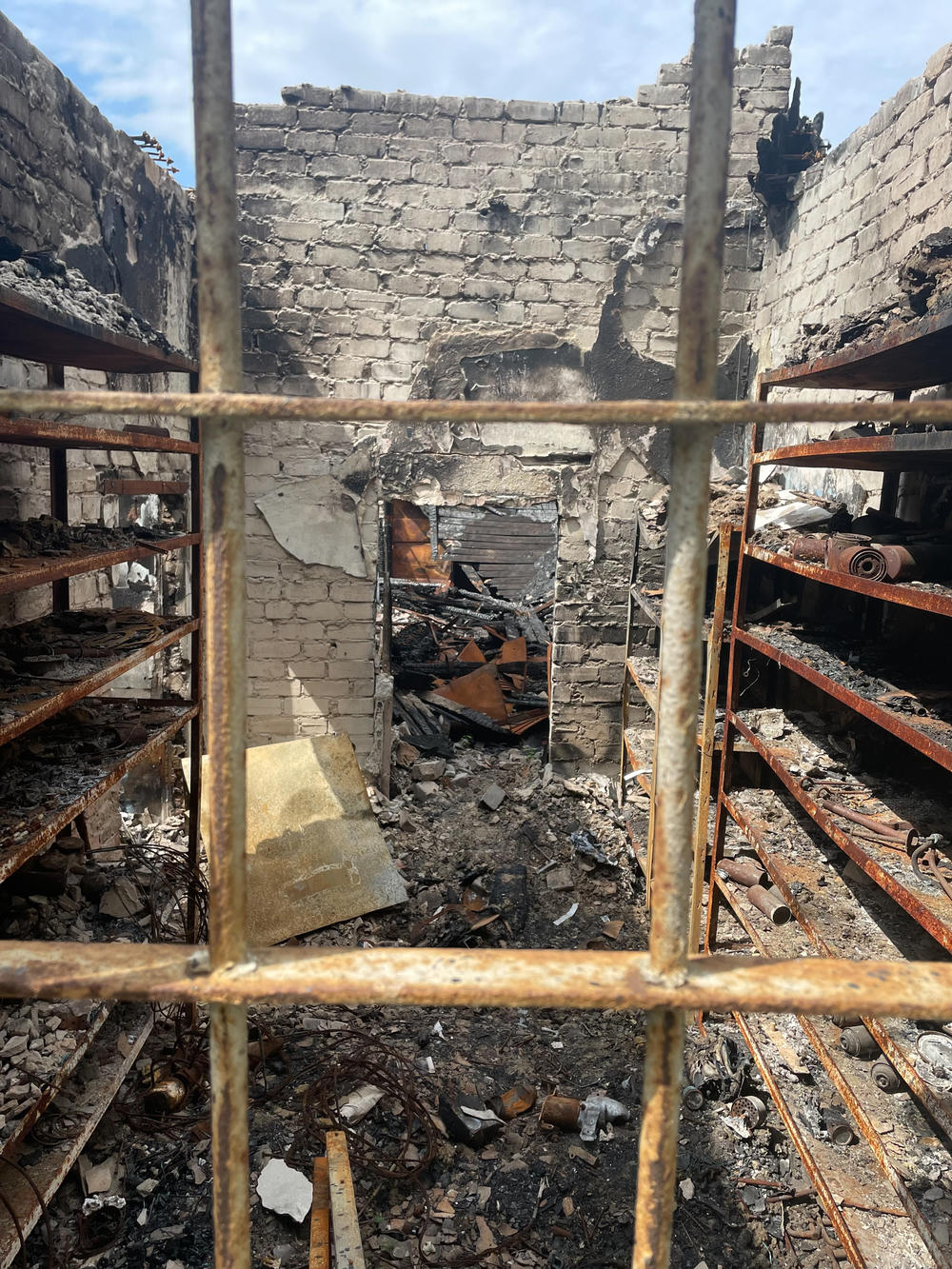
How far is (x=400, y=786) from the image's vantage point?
6852 millimetres

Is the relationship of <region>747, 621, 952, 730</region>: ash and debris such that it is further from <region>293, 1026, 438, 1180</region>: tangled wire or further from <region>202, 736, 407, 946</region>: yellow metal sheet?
<region>202, 736, 407, 946</region>: yellow metal sheet

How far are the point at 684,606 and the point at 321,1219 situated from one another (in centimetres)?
279

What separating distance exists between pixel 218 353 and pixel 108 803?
466cm

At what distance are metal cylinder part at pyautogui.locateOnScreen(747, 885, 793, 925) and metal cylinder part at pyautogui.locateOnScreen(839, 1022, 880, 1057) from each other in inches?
28.4

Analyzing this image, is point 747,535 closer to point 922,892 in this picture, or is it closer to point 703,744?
point 703,744

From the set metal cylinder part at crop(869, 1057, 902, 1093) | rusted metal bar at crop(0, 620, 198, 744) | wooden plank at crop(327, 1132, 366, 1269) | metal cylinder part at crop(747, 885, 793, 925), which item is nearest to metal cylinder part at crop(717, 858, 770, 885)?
metal cylinder part at crop(747, 885, 793, 925)

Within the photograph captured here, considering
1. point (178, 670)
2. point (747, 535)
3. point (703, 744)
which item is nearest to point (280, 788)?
point (178, 670)

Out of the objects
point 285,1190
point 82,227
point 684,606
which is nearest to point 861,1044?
point 285,1190

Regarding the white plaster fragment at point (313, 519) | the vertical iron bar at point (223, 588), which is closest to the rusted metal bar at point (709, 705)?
the vertical iron bar at point (223, 588)

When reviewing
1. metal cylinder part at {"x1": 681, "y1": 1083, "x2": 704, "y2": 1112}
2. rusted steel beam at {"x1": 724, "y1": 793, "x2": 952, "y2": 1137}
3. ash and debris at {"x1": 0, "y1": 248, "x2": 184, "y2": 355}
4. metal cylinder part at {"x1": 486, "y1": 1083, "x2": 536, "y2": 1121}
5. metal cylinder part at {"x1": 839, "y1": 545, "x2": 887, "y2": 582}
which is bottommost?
metal cylinder part at {"x1": 486, "y1": 1083, "x2": 536, "y2": 1121}

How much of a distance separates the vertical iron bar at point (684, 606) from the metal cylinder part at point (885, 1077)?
1.97 m

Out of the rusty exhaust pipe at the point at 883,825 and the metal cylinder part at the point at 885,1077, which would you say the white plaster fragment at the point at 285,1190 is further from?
Answer: the rusty exhaust pipe at the point at 883,825

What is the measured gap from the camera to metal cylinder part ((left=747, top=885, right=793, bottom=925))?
366 cm

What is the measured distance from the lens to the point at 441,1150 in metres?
3.43
